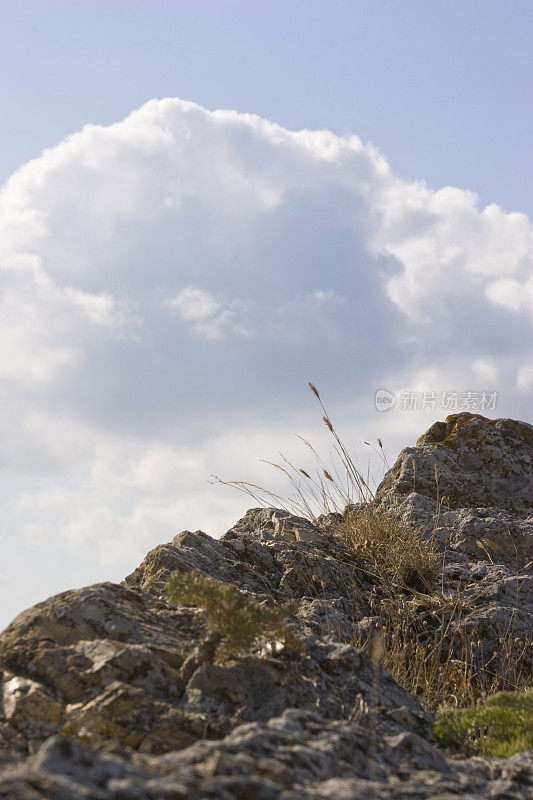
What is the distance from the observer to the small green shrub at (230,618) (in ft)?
11.5

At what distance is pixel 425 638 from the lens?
6.30 m

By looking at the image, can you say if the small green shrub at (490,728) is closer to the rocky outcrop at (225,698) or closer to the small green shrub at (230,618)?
the rocky outcrop at (225,698)

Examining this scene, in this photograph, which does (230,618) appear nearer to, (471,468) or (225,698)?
(225,698)

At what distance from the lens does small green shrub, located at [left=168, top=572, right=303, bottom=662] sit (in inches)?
138

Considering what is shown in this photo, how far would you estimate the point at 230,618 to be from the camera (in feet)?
11.5

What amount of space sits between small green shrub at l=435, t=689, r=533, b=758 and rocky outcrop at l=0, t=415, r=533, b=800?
17 centimetres

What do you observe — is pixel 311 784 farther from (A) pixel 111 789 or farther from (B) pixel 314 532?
(B) pixel 314 532

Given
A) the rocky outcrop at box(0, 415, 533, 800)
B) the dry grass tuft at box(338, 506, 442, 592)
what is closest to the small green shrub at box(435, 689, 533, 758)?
the rocky outcrop at box(0, 415, 533, 800)

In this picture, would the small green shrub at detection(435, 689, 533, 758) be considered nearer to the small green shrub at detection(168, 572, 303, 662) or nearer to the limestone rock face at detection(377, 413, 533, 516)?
the small green shrub at detection(168, 572, 303, 662)

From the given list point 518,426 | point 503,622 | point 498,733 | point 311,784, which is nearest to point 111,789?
point 311,784

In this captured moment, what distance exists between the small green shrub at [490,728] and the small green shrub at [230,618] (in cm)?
98

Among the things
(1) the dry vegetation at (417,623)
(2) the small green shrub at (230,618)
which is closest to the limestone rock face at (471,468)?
(1) the dry vegetation at (417,623)

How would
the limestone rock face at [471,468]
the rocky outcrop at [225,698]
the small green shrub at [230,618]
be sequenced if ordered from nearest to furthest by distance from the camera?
the rocky outcrop at [225,698] → the small green shrub at [230,618] → the limestone rock face at [471,468]

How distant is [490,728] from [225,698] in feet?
5.25
